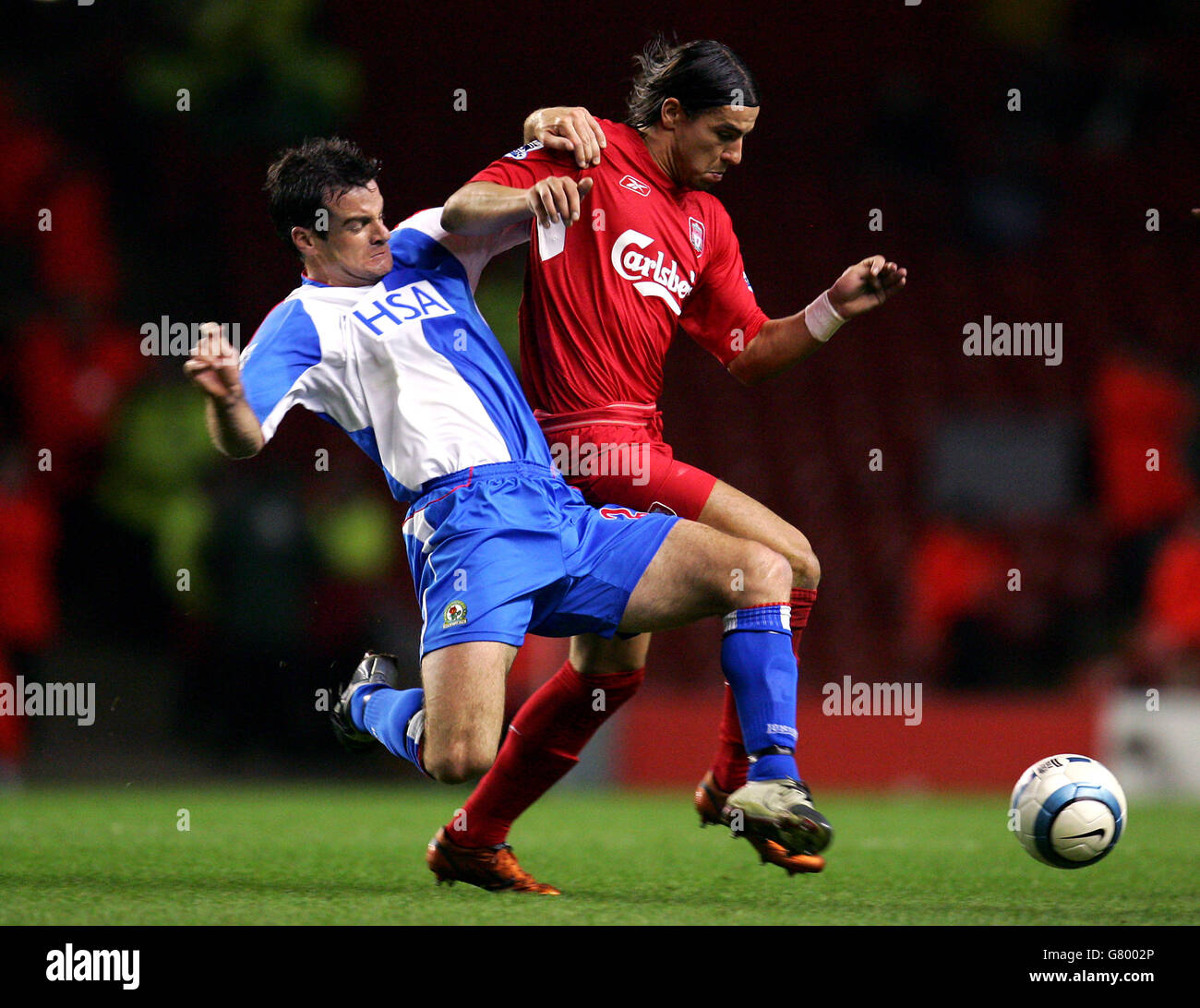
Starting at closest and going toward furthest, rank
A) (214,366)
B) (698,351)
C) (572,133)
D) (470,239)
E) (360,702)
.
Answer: (214,366) → (572,133) → (470,239) → (360,702) → (698,351)

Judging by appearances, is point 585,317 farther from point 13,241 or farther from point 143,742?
point 13,241

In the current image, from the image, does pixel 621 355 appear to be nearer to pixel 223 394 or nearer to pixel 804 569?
pixel 804 569

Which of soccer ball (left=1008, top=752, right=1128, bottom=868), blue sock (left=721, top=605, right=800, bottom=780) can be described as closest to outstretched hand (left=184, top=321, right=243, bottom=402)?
blue sock (left=721, top=605, right=800, bottom=780)

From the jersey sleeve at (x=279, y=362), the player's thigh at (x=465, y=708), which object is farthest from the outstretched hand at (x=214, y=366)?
the player's thigh at (x=465, y=708)

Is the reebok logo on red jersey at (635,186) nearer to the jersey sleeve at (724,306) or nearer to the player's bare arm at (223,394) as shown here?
the jersey sleeve at (724,306)

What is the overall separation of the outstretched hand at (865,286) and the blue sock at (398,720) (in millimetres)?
1526

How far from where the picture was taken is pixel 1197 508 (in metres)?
9.63

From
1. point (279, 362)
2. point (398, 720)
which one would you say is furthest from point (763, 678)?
point (279, 362)

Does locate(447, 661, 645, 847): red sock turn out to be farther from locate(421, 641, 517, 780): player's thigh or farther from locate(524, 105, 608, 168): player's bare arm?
locate(524, 105, 608, 168): player's bare arm

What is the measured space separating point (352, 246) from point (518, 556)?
944 mm

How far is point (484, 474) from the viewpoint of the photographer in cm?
392

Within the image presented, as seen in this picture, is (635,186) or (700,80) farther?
(635,186)

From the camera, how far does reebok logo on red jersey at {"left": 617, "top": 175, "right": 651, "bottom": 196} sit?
14.2ft
